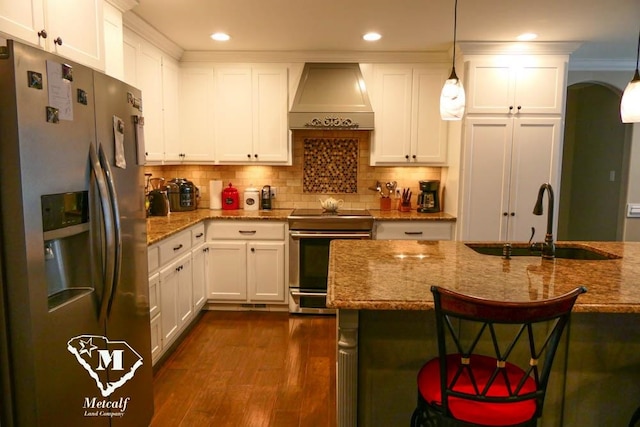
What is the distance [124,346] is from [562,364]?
187cm

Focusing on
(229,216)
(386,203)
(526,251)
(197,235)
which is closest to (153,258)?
(197,235)

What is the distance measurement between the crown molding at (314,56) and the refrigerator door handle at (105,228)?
261 cm

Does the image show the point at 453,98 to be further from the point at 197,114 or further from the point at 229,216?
the point at 197,114

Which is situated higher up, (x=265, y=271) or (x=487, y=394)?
(x=487, y=394)

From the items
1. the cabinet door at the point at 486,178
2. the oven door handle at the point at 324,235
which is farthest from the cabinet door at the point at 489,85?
the oven door handle at the point at 324,235

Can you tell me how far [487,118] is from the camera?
351 cm

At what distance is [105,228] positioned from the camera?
1.57m

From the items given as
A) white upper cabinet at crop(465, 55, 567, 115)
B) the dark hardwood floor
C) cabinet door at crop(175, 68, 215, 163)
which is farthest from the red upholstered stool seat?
cabinet door at crop(175, 68, 215, 163)

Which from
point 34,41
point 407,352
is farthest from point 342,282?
point 34,41

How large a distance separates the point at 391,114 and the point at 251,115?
4.40ft

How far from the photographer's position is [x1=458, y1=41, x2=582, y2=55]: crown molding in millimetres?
3422

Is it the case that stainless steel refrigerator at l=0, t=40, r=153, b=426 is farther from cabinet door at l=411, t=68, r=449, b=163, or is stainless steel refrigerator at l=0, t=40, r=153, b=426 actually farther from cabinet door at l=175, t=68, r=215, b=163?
cabinet door at l=411, t=68, r=449, b=163

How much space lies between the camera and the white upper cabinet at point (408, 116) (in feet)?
A: 12.6

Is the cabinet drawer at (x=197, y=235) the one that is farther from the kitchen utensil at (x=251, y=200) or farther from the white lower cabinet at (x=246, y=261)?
the kitchen utensil at (x=251, y=200)
